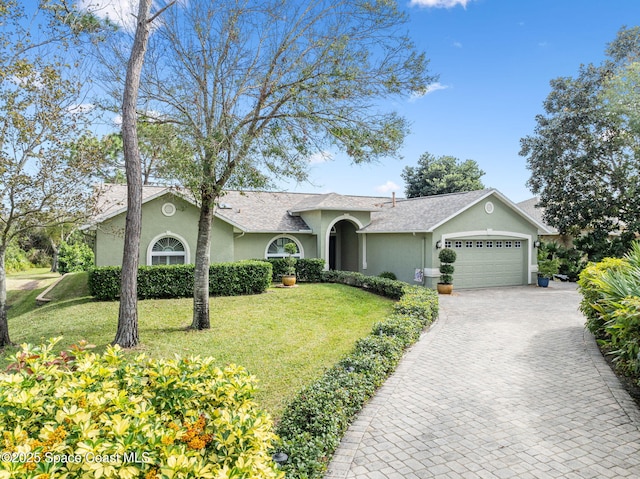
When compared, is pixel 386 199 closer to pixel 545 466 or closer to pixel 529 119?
pixel 529 119

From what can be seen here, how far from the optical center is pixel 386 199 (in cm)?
2772

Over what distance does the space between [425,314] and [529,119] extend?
64.9 feet

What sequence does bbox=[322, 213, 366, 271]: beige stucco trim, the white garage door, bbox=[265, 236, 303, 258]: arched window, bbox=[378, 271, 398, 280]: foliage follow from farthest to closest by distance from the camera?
1. bbox=[322, 213, 366, 271]: beige stucco trim
2. bbox=[265, 236, 303, 258]: arched window
3. bbox=[378, 271, 398, 280]: foliage
4. the white garage door

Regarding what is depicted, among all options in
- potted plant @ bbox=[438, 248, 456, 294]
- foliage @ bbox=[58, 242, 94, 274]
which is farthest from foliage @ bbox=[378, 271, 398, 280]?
foliage @ bbox=[58, 242, 94, 274]

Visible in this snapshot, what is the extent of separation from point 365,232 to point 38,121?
1507 cm

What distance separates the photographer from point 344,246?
25.0 m

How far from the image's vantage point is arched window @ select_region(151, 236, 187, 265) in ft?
56.0

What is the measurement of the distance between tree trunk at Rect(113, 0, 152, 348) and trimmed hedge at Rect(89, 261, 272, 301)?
5.86 m

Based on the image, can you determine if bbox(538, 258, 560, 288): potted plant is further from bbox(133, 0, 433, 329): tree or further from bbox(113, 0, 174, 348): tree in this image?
bbox(113, 0, 174, 348): tree

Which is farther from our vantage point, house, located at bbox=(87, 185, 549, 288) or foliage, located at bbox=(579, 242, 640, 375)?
house, located at bbox=(87, 185, 549, 288)

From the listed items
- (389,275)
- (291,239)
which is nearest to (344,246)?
(291,239)

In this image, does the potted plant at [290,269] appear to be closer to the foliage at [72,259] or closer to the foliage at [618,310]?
the foliage at [618,310]

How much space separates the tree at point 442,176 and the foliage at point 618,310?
88.1 ft

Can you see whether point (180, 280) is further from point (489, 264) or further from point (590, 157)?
point (590, 157)
